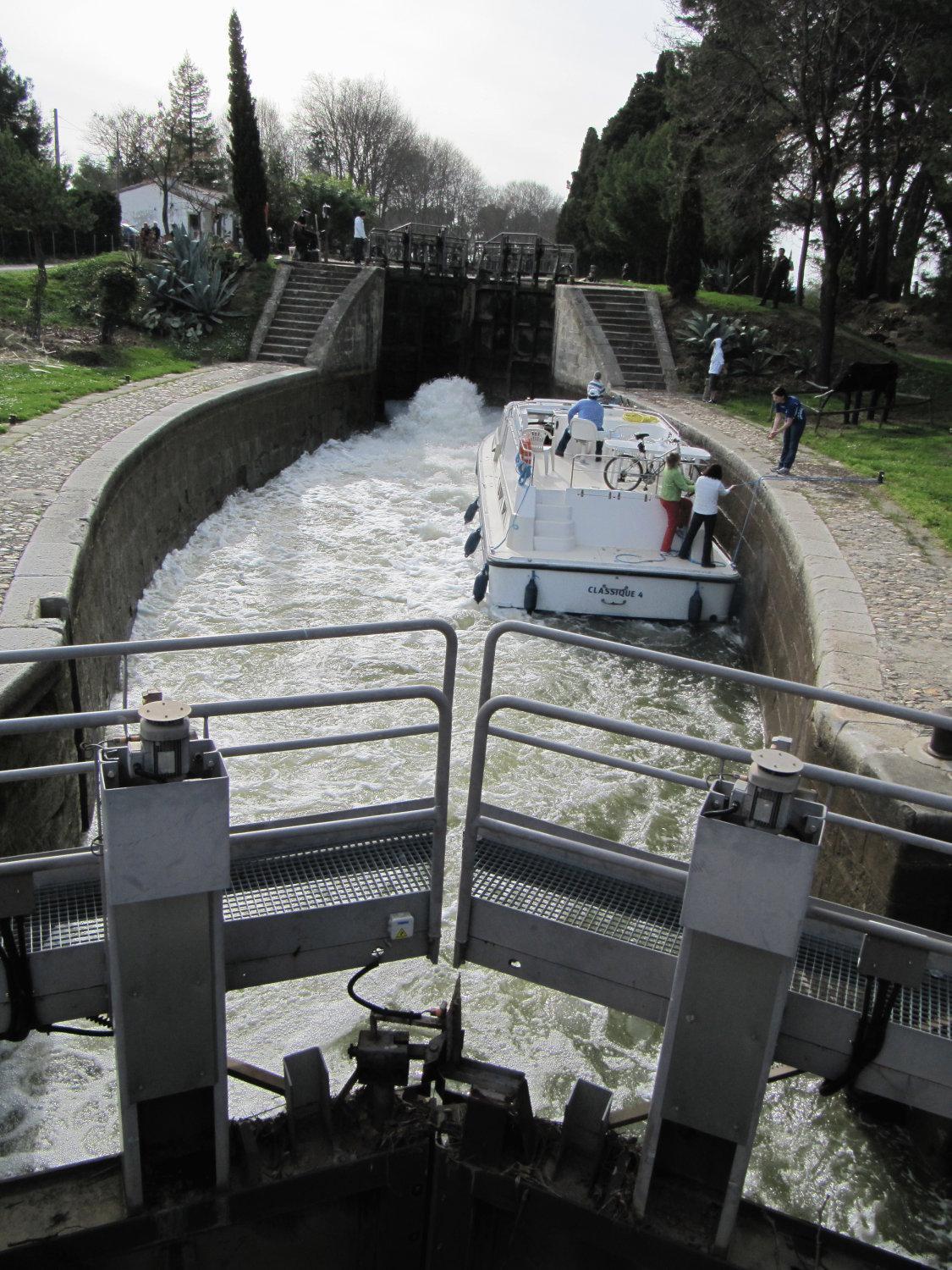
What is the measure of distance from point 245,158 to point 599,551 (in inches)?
659

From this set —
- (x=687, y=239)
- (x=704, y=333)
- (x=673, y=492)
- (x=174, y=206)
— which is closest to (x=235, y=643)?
(x=673, y=492)

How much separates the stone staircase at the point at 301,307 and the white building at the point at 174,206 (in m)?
15.8

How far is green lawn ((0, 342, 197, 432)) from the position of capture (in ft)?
41.4

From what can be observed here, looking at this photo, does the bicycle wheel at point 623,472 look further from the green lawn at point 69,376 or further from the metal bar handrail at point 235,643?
the metal bar handrail at point 235,643

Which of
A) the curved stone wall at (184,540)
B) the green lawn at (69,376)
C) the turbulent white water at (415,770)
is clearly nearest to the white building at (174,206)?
the green lawn at (69,376)

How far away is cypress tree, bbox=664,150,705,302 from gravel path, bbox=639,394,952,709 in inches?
376

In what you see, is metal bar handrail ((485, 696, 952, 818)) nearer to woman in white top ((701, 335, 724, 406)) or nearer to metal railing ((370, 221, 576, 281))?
woman in white top ((701, 335, 724, 406))

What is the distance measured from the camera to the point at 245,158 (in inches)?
890

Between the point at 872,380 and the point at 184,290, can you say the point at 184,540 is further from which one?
the point at 872,380

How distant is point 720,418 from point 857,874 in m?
12.5

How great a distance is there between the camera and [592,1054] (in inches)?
208

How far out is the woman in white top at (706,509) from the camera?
33.0 feet

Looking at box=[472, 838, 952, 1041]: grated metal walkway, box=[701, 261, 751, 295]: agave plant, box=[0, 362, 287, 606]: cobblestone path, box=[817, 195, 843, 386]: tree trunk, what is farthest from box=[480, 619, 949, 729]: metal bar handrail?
box=[701, 261, 751, 295]: agave plant

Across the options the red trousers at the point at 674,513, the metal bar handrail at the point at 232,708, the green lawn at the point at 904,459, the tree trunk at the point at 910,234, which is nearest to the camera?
the metal bar handrail at the point at 232,708
